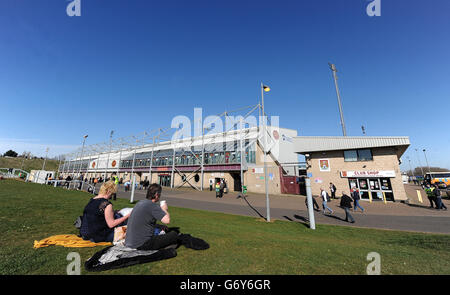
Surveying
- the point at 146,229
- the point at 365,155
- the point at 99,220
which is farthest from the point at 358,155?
the point at 99,220

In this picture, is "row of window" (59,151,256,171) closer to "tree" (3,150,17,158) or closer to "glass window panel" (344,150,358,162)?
"glass window panel" (344,150,358,162)

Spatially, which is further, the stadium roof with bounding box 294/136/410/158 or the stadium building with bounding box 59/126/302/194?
the stadium building with bounding box 59/126/302/194

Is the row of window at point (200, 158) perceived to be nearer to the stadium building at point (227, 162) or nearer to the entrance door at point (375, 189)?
the stadium building at point (227, 162)

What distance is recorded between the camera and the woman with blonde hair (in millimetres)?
3811

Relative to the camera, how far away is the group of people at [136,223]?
3475mm

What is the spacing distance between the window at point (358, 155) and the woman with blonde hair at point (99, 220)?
23.7 m

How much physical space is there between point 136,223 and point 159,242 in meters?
0.59

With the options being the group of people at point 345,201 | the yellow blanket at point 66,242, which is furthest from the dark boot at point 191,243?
the group of people at point 345,201

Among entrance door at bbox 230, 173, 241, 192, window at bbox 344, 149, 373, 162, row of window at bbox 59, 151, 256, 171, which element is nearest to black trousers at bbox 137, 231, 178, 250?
window at bbox 344, 149, 373, 162

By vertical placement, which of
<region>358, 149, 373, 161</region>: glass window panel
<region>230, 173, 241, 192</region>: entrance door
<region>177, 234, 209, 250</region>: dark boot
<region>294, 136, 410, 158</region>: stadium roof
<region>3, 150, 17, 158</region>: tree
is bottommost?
<region>177, 234, 209, 250</region>: dark boot

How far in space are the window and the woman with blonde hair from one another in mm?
23722

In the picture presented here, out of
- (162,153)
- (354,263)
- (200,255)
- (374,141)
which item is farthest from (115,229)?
(162,153)
